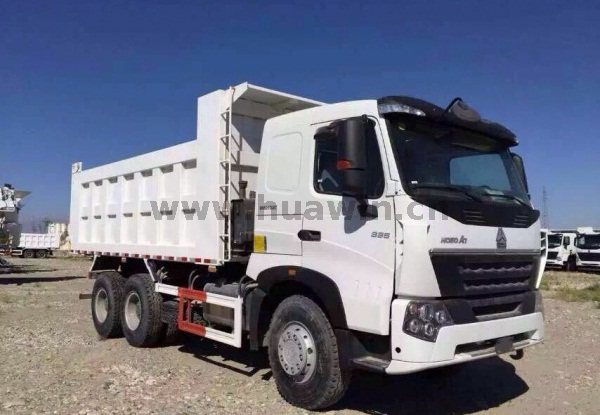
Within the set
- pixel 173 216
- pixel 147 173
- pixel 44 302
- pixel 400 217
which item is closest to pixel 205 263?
pixel 173 216

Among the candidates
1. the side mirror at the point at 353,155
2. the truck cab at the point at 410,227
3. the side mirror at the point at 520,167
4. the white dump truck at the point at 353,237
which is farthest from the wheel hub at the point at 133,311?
the side mirror at the point at 520,167

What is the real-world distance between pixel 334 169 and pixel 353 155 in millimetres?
690

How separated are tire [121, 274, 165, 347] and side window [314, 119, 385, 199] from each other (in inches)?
154

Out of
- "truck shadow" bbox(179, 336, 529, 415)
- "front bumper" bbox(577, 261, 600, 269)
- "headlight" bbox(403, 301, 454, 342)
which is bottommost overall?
"truck shadow" bbox(179, 336, 529, 415)

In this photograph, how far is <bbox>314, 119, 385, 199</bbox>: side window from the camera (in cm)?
491

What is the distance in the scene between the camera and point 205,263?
694 centimetres

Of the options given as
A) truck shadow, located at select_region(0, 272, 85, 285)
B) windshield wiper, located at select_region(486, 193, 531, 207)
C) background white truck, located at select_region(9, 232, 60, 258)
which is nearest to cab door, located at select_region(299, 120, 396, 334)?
Result: windshield wiper, located at select_region(486, 193, 531, 207)

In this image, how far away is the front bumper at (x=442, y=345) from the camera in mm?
4496

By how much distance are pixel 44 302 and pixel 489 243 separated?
1323 centimetres

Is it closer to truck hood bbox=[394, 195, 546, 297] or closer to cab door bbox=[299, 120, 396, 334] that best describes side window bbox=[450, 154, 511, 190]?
truck hood bbox=[394, 195, 546, 297]

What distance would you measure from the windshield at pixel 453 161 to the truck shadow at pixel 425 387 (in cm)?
227

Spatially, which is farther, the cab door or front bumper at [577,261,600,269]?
front bumper at [577,261,600,269]

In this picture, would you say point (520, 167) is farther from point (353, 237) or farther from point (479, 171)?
point (353, 237)

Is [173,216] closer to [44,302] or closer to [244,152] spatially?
[244,152]
